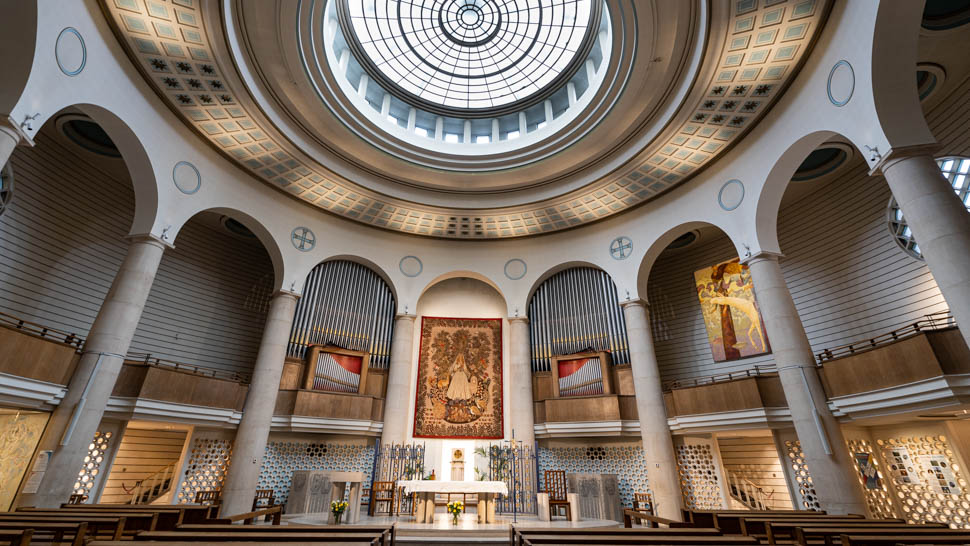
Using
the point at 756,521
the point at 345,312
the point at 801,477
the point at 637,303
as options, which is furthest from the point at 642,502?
the point at 345,312

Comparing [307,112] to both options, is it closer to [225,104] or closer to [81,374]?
[225,104]

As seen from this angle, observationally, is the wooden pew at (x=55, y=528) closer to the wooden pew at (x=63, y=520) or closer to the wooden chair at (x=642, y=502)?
the wooden pew at (x=63, y=520)

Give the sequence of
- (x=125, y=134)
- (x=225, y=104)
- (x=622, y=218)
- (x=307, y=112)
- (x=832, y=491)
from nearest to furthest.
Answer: (x=832, y=491)
(x=125, y=134)
(x=225, y=104)
(x=307, y=112)
(x=622, y=218)

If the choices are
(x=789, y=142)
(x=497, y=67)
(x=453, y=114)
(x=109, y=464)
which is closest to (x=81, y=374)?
(x=109, y=464)

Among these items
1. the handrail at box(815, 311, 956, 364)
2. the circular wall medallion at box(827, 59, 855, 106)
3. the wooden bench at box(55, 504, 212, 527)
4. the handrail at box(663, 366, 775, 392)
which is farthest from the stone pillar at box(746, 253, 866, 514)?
the wooden bench at box(55, 504, 212, 527)

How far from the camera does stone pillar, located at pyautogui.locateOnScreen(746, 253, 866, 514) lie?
8242 mm

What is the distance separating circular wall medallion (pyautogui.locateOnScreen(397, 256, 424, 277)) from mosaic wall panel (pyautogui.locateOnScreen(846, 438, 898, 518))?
503 inches

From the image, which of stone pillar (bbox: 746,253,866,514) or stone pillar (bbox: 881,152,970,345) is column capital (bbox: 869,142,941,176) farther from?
stone pillar (bbox: 746,253,866,514)

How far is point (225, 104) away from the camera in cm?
1027

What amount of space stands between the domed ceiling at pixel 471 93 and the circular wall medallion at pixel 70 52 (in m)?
0.91

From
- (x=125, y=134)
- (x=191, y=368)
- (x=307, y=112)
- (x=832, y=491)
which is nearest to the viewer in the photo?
(x=832, y=491)

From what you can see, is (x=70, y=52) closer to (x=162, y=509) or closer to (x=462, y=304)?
(x=162, y=509)

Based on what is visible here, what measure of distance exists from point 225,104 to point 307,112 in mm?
1903

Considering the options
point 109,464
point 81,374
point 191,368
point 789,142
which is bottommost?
point 109,464
